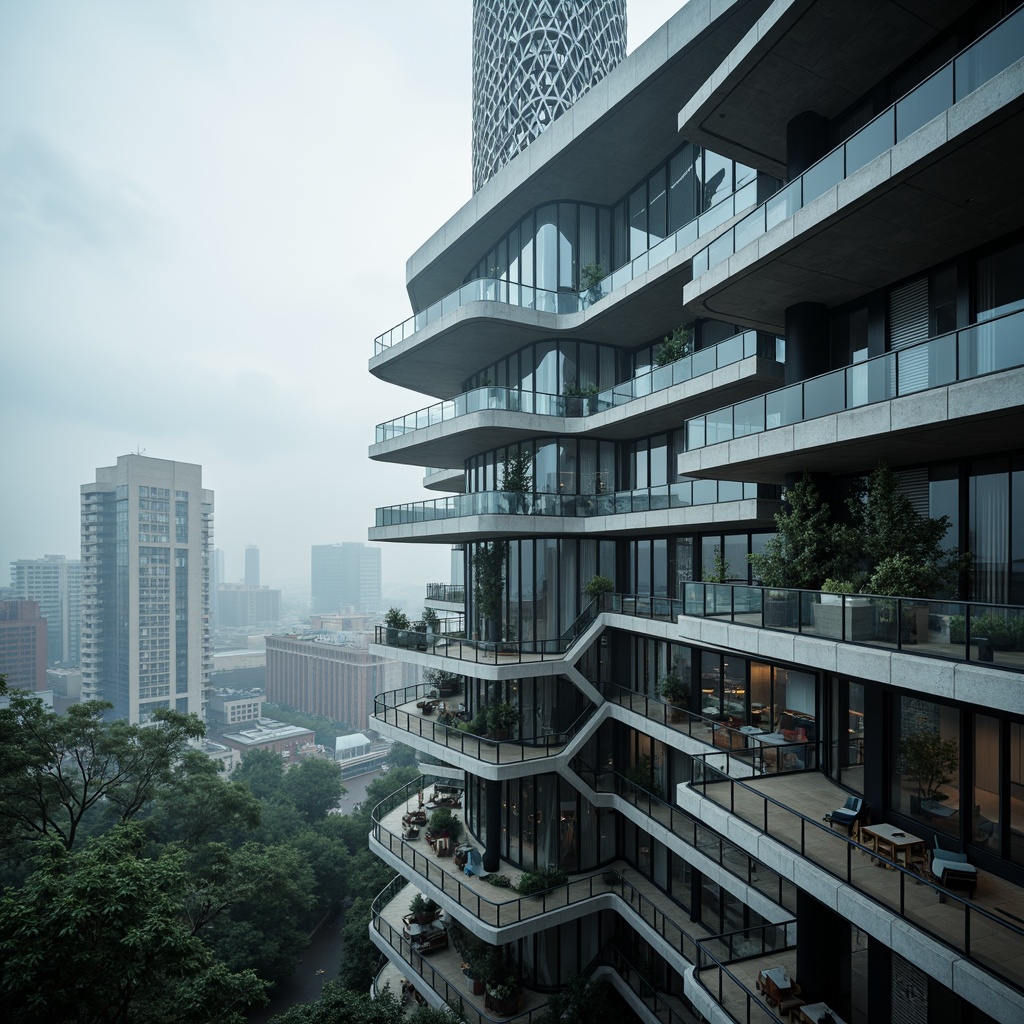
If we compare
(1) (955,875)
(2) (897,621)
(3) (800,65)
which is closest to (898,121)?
(3) (800,65)

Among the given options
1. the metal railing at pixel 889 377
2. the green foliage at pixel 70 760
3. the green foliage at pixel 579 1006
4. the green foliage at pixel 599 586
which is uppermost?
the metal railing at pixel 889 377

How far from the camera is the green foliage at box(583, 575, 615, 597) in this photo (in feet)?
69.1

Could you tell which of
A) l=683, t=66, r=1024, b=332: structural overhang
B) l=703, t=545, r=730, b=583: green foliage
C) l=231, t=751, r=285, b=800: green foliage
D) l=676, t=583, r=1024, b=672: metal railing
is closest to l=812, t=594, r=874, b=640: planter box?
l=676, t=583, r=1024, b=672: metal railing

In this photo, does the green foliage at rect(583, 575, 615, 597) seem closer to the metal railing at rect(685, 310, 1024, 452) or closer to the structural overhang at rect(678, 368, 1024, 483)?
the structural overhang at rect(678, 368, 1024, 483)

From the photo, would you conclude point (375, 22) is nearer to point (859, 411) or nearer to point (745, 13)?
point (745, 13)

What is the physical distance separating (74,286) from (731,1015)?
9961 cm

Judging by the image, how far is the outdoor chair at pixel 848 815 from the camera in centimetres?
973

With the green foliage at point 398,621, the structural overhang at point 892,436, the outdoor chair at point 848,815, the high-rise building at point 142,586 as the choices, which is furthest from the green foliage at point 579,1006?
the high-rise building at point 142,586

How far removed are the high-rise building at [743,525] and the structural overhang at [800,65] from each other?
0.07 m

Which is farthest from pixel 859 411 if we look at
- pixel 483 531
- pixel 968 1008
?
pixel 483 531

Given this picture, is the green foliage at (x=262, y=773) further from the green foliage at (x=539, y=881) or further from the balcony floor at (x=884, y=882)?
the balcony floor at (x=884, y=882)

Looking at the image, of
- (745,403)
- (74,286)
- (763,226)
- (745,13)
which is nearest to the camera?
(763,226)

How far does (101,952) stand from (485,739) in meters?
10.3

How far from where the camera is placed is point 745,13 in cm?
1336
